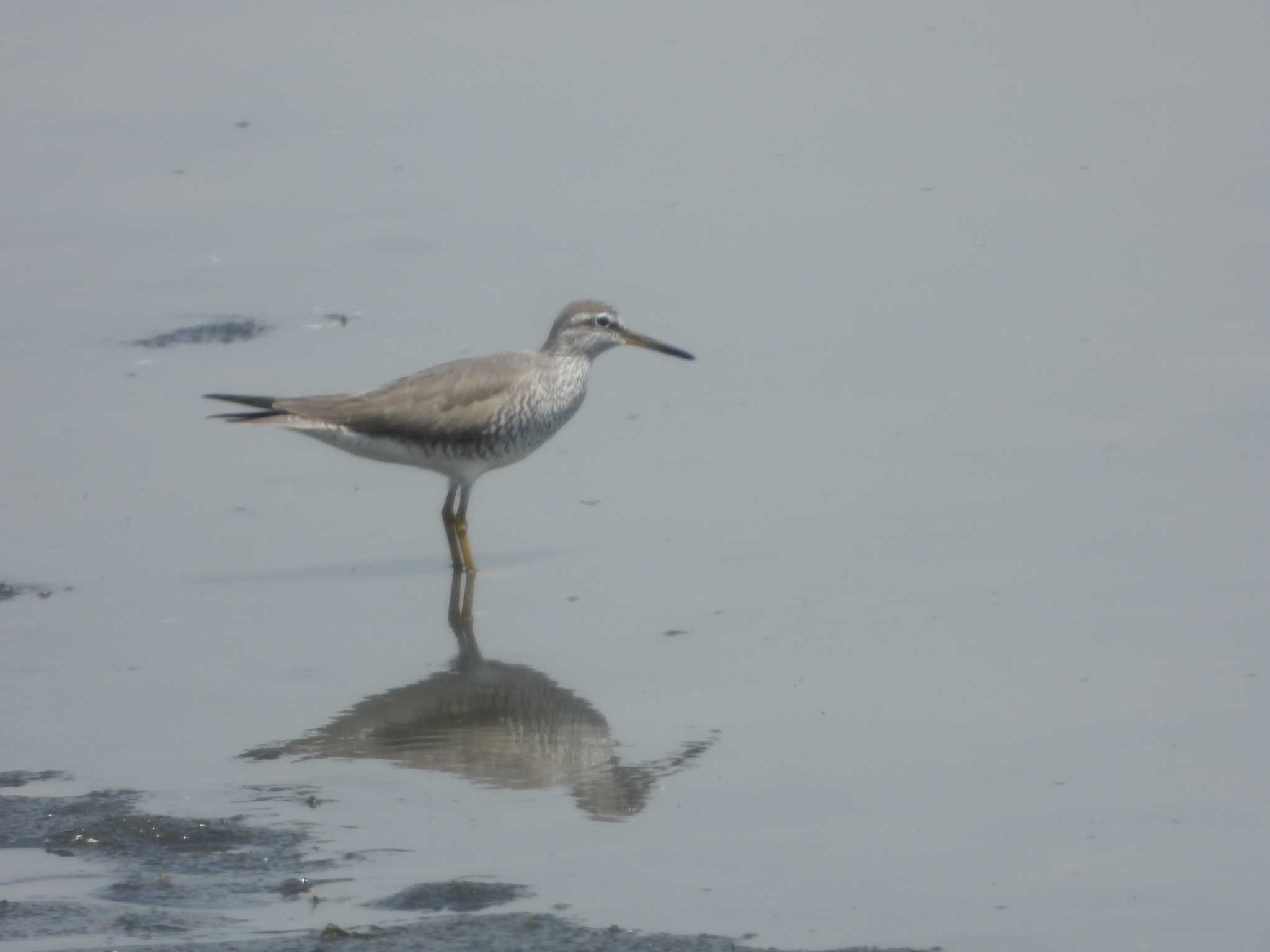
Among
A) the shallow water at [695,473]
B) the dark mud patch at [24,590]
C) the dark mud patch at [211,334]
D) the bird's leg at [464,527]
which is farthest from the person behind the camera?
the dark mud patch at [211,334]

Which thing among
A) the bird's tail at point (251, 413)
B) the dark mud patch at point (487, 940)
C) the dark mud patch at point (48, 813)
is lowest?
the dark mud patch at point (487, 940)

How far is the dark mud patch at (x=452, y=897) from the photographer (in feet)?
20.1

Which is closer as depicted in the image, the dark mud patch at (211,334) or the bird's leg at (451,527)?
the bird's leg at (451,527)

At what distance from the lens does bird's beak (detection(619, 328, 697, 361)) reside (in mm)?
10867

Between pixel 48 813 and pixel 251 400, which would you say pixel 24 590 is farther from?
pixel 48 813

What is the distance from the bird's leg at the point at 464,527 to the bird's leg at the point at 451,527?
2 cm

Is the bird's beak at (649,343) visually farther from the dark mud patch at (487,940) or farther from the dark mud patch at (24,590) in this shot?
the dark mud patch at (487,940)

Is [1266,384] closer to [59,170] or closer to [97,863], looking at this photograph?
[97,863]

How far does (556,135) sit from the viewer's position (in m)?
14.7

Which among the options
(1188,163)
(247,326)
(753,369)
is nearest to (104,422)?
(247,326)

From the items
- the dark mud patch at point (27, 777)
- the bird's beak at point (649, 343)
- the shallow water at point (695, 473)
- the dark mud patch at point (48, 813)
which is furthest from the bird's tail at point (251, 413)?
the dark mud patch at point (48, 813)

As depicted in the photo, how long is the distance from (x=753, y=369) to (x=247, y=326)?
2817 millimetres

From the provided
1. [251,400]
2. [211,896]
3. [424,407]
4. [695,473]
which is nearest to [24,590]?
[251,400]

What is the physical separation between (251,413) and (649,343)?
2.08 meters
